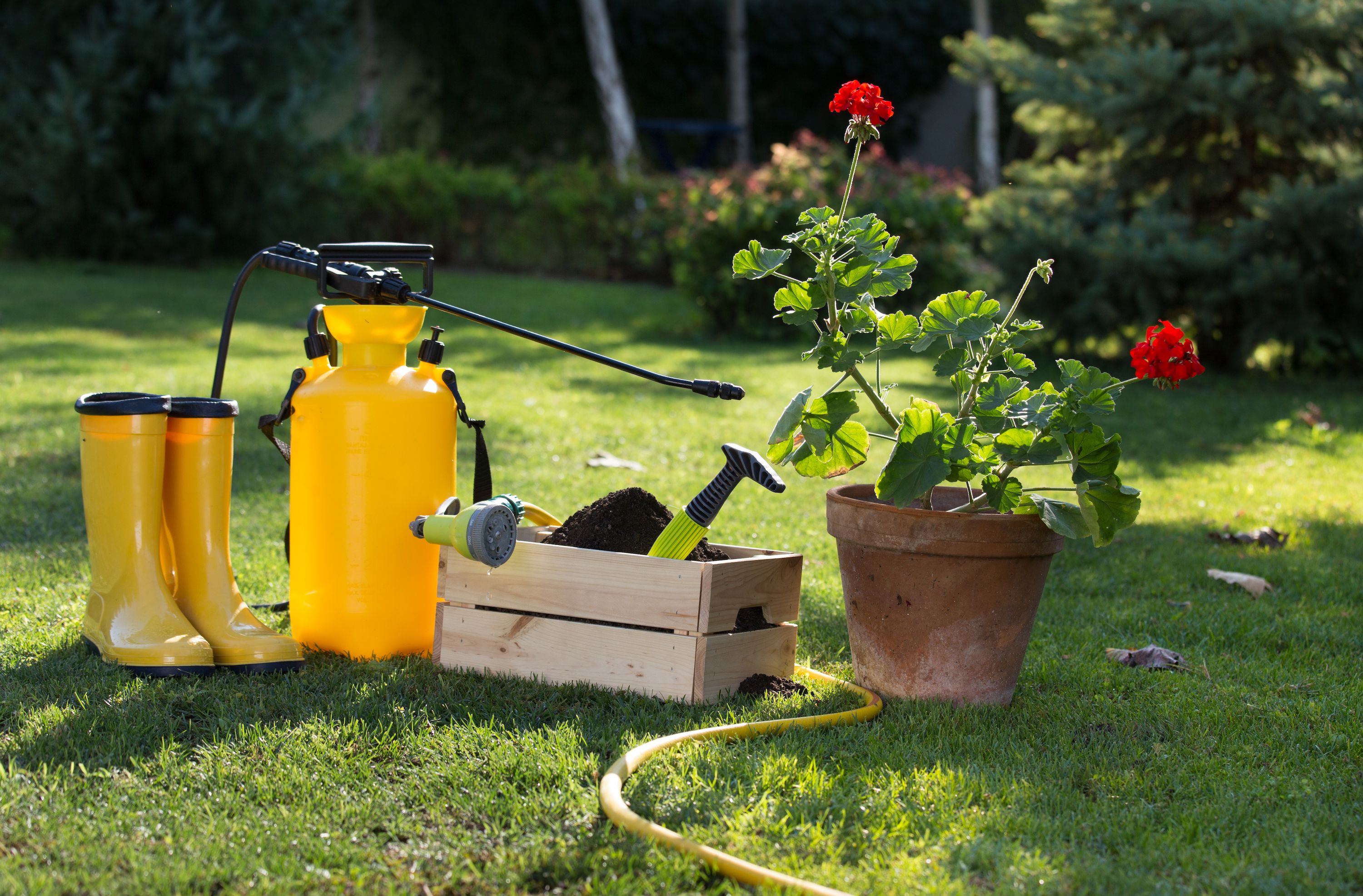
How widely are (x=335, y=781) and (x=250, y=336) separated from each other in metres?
6.55

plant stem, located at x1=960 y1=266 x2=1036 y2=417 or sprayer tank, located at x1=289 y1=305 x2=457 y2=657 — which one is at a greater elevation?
plant stem, located at x1=960 y1=266 x2=1036 y2=417

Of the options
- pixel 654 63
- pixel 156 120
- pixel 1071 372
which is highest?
pixel 654 63

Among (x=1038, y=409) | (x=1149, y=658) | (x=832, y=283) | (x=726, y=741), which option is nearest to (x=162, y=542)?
(x=726, y=741)

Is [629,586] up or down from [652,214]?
down

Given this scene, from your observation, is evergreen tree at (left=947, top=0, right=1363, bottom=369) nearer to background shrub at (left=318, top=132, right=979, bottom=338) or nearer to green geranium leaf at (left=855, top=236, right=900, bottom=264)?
background shrub at (left=318, top=132, right=979, bottom=338)

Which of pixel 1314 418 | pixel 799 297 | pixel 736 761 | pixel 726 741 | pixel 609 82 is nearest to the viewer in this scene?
pixel 736 761

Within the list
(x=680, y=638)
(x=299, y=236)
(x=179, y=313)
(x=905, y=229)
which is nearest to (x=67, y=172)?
(x=299, y=236)

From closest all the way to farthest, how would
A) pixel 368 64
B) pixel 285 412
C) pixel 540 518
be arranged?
pixel 285 412, pixel 540 518, pixel 368 64

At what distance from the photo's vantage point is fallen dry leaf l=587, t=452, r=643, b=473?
4.47 metres

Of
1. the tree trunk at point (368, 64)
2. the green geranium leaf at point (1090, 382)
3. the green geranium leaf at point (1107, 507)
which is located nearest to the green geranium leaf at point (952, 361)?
the green geranium leaf at point (1090, 382)

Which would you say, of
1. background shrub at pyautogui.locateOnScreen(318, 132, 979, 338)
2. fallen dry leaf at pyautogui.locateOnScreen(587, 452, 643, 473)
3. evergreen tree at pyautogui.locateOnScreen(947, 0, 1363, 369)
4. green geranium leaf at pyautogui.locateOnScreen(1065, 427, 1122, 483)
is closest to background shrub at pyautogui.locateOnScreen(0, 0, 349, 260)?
background shrub at pyautogui.locateOnScreen(318, 132, 979, 338)

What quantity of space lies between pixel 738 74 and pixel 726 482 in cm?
1464

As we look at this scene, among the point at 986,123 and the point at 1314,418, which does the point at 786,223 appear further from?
the point at 986,123

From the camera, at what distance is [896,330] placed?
226 cm
